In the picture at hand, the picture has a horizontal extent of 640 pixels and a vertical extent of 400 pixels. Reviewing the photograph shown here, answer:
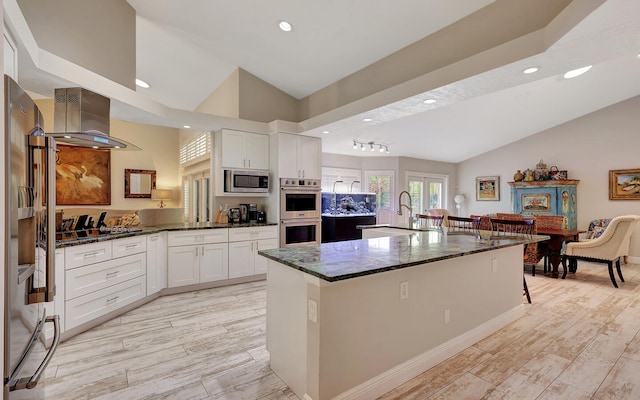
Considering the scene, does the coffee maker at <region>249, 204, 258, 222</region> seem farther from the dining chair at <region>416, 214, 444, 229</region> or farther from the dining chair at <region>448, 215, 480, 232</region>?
the dining chair at <region>448, 215, 480, 232</region>

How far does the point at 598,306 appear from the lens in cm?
350

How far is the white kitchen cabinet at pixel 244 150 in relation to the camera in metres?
4.46

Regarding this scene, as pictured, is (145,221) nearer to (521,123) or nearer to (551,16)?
(551,16)

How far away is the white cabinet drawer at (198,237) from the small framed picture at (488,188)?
7431 millimetres

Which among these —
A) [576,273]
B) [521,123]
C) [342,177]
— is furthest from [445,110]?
[576,273]

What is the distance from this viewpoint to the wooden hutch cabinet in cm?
→ 673

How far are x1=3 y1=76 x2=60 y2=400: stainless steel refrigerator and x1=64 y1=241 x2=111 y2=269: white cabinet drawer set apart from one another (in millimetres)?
1371

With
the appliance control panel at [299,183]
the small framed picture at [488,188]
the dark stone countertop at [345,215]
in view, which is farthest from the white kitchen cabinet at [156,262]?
the small framed picture at [488,188]

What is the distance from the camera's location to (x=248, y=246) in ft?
14.4

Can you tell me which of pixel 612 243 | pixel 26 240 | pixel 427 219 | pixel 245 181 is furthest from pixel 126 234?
pixel 612 243

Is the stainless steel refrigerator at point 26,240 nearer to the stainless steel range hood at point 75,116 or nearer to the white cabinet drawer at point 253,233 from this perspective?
the stainless steel range hood at point 75,116

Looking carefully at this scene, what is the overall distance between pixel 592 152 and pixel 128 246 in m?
8.85

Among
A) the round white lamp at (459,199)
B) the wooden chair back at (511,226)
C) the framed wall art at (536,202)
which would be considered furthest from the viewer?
the round white lamp at (459,199)

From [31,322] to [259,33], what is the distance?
345cm
